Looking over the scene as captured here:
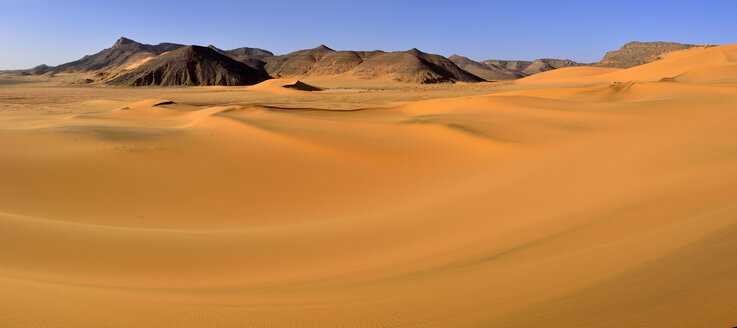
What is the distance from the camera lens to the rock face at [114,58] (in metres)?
119

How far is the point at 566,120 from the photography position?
1073 cm

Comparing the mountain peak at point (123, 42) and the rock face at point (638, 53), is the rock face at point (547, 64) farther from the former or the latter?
the mountain peak at point (123, 42)

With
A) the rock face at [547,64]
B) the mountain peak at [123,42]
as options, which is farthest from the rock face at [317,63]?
the rock face at [547,64]

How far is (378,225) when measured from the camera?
A: 5.04m

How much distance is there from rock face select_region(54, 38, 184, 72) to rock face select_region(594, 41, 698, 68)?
101165 mm

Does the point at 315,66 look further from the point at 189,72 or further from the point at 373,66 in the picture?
the point at 189,72

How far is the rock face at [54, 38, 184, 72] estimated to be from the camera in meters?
119

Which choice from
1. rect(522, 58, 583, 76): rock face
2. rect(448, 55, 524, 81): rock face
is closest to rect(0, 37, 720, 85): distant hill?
rect(448, 55, 524, 81): rock face

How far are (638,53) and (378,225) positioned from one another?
Answer: 84269 mm

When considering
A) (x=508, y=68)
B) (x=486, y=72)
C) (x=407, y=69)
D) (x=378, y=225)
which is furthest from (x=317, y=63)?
(x=508, y=68)

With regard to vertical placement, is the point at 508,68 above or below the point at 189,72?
above

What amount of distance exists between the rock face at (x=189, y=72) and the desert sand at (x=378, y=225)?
57.7 metres

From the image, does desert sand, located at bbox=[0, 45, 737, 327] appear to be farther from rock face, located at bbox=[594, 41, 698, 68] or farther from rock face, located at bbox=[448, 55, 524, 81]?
rock face, located at bbox=[448, 55, 524, 81]

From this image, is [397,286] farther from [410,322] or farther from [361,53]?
[361,53]
